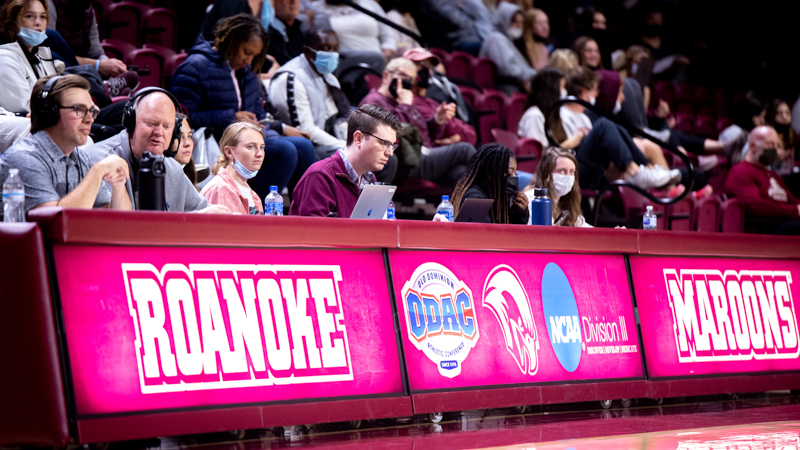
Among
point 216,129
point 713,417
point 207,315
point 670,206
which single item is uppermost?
point 216,129

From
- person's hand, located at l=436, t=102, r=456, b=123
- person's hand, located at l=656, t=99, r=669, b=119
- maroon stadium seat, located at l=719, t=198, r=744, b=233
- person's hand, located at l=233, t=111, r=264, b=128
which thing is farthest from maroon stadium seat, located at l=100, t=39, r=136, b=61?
person's hand, located at l=656, t=99, r=669, b=119

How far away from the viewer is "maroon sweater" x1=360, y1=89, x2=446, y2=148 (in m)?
6.88

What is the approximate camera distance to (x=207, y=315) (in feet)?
10.0

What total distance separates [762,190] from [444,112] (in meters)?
3.48

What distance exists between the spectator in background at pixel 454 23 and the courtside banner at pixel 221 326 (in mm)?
6929

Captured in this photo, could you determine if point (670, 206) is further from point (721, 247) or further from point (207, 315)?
point (207, 315)

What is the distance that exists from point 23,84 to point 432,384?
298 cm

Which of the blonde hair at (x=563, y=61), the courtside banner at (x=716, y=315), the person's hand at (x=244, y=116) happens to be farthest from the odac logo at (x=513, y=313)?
the blonde hair at (x=563, y=61)

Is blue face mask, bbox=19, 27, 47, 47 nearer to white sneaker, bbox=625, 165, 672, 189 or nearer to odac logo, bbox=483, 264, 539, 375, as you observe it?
odac logo, bbox=483, 264, 539, 375

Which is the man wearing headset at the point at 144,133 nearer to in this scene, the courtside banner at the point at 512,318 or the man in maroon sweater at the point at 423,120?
the courtside banner at the point at 512,318

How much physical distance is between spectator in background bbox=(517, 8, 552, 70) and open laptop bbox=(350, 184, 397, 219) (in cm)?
670

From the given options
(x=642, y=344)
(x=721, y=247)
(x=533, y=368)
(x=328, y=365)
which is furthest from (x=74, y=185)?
(x=721, y=247)

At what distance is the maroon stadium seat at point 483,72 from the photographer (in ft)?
31.7

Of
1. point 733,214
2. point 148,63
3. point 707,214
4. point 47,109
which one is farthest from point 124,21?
point 733,214
